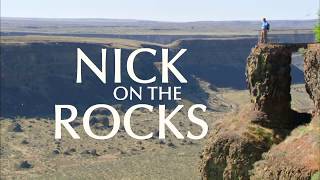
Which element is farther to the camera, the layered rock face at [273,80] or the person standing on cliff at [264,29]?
the person standing on cliff at [264,29]

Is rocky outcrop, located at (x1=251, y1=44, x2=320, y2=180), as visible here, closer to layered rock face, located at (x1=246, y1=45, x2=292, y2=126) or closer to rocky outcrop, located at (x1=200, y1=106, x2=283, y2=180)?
rocky outcrop, located at (x1=200, y1=106, x2=283, y2=180)

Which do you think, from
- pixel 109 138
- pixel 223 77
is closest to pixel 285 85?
pixel 109 138

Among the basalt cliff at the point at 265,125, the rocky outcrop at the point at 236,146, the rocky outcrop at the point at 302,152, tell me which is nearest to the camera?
the rocky outcrop at the point at 302,152

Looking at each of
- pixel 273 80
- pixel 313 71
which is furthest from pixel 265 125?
pixel 313 71

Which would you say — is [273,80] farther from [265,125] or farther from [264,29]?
[264,29]

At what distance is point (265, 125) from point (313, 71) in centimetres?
341

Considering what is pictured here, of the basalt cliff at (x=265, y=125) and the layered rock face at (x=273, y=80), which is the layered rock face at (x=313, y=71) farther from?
the layered rock face at (x=273, y=80)

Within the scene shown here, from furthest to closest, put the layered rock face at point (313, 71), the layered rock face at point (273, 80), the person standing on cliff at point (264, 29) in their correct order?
the person standing on cliff at point (264, 29) → the layered rock face at point (273, 80) → the layered rock face at point (313, 71)

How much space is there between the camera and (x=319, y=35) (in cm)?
2950

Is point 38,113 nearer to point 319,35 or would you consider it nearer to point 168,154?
point 168,154

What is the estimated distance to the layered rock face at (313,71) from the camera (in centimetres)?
2556

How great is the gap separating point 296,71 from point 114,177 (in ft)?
394

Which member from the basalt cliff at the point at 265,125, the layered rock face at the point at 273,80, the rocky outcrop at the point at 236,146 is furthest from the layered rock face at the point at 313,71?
the rocky outcrop at the point at 236,146

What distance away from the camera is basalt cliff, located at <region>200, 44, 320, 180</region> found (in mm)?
25359
